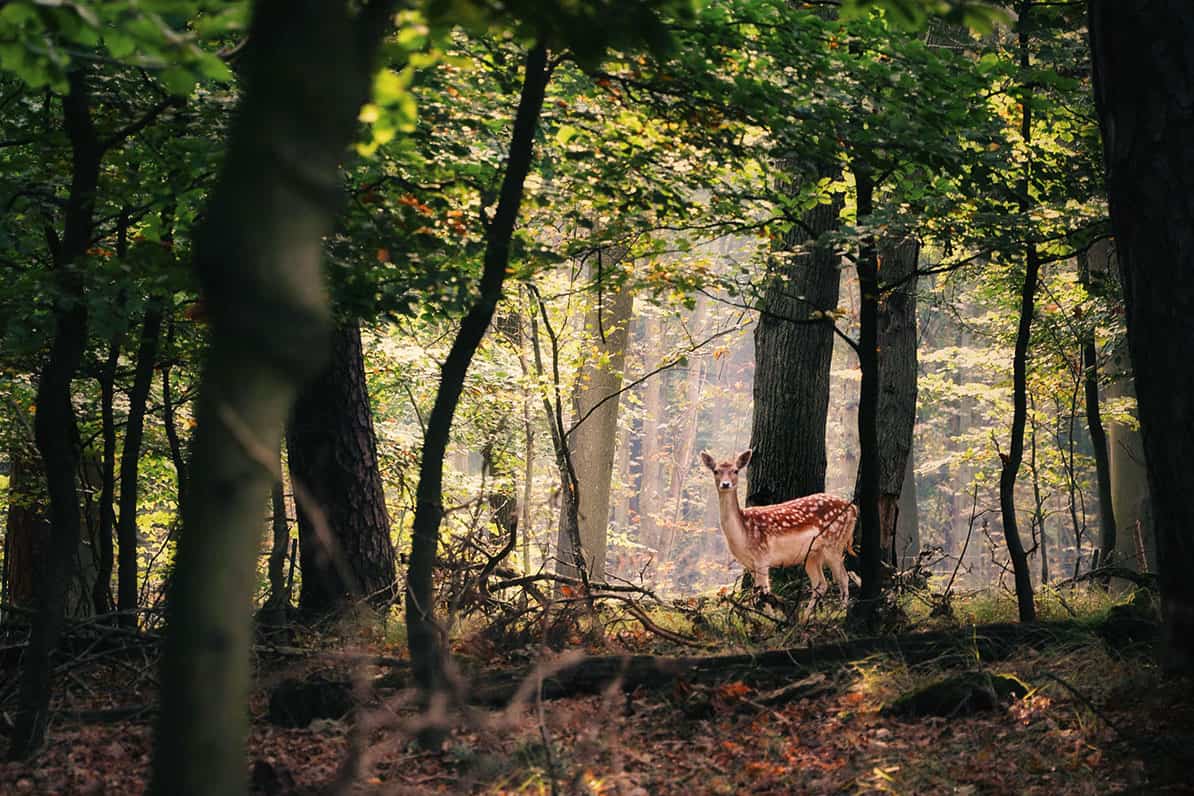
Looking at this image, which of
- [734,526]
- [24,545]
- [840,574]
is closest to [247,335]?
[734,526]

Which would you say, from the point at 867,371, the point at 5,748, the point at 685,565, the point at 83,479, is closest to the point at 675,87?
the point at 867,371

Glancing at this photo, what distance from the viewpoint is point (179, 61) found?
2.98 m

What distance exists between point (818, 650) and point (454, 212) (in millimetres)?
3131

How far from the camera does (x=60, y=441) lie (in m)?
4.54

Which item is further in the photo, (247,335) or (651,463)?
(651,463)

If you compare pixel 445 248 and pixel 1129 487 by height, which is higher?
pixel 445 248

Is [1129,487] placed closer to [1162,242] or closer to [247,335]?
[1162,242]

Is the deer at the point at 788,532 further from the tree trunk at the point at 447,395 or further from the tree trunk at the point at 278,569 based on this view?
the tree trunk at the point at 447,395

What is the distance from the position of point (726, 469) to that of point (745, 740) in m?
4.37

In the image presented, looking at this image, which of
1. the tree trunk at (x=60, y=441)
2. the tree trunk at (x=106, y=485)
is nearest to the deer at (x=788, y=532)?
the tree trunk at (x=106, y=485)

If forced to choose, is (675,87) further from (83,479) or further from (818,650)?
(83,479)

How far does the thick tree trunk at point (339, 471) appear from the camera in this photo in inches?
309

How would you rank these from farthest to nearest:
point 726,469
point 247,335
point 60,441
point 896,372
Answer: point 896,372
point 726,469
point 60,441
point 247,335

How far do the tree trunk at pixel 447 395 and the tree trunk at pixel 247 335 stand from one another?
2.34 meters
